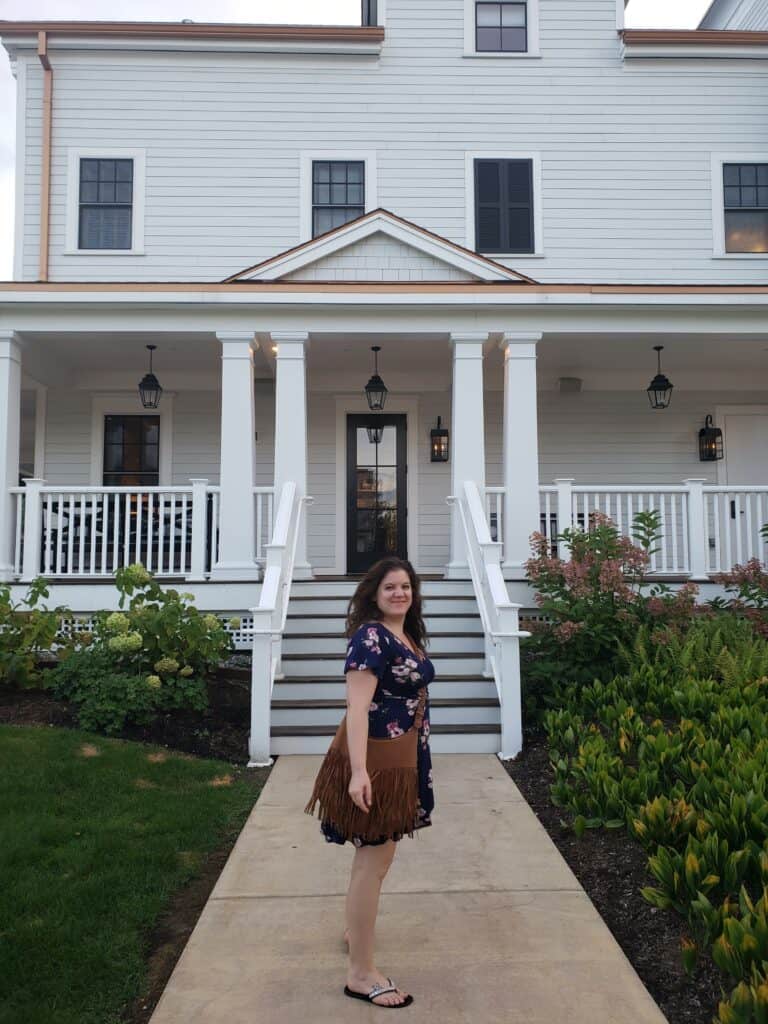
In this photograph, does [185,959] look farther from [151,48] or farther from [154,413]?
[151,48]

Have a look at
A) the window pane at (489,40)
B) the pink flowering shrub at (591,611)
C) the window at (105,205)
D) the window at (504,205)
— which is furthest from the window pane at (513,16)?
the pink flowering shrub at (591,611)

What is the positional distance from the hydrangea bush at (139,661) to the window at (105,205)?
18.8 feet

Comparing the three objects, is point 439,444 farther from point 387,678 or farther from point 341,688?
point 387,678

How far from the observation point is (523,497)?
25.6 feet

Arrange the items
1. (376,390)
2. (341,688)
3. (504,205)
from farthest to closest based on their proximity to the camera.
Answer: (504,205) → (376,390) → (341,688)

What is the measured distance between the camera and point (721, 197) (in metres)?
10.4

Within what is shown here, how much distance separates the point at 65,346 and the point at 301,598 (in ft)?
13.8

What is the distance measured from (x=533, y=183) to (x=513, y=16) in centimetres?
247

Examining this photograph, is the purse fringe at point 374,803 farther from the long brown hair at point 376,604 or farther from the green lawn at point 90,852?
the green lawn at point 90,852

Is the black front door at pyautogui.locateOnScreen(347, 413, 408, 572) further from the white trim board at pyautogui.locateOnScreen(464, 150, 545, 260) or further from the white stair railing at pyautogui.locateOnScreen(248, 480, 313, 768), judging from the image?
the white stair railing at pyautogui.locateOnScreen(248, 480, 313, 768)

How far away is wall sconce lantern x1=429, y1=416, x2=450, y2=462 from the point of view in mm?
9988

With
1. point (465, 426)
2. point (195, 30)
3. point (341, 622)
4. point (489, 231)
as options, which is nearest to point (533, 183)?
point (489, 231)

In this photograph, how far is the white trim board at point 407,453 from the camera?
400 inches

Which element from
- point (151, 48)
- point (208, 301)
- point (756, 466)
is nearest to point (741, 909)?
point (208, 301)
